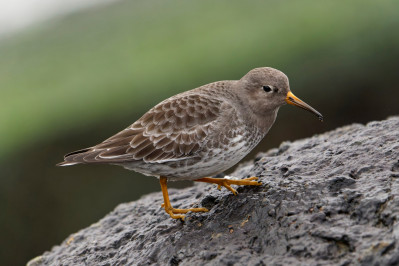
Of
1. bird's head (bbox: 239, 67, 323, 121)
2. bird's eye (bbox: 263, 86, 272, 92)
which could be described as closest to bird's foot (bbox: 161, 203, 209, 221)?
bird's head (bbox: 239, 67, 323, 121)

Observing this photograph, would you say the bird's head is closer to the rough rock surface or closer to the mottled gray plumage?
the mottled gray plumage

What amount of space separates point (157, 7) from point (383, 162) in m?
12.9

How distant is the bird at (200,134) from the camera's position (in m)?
5.87

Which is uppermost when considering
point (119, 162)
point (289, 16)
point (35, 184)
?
point (289, 16)

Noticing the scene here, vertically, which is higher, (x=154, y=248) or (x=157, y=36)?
(x=157, y=36)

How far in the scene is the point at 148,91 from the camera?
420 inches

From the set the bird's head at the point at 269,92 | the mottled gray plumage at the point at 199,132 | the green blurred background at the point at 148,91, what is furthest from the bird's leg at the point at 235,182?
the green blurred background at the point at 148,91

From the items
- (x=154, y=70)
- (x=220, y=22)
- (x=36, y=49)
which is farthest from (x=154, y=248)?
(x=36, y=49)

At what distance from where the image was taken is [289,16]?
12430mm

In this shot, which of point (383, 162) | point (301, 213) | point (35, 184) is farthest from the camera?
point (35, 184)

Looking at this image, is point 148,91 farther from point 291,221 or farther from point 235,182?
point 291,221

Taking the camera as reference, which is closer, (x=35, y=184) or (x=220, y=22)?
(x=35, y=184)

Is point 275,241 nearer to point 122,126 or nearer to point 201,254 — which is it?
point 201,254

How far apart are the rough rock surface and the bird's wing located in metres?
0.60
